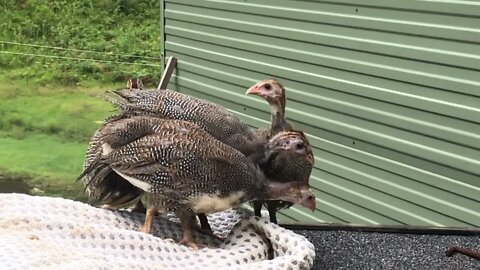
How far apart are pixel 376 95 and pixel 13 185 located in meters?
3.25

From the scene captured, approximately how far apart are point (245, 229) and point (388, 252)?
1.35ft

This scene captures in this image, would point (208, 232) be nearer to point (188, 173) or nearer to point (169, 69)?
point (188, 173)

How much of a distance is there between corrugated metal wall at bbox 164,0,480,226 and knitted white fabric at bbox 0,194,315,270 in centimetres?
106

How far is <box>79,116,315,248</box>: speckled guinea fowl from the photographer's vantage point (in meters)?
1.60

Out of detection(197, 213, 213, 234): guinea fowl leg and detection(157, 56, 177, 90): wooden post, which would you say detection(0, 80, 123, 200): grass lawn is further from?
detection(197, 213, 213, 234): guinea fowl leg

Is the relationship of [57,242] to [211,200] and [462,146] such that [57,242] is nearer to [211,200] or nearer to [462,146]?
[211,200]

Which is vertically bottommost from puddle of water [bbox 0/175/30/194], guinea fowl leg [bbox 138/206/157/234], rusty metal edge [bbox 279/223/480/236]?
puddle of water [bbox 0/175/30/194]

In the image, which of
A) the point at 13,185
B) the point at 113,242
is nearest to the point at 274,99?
the point at 113,242

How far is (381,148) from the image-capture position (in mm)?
2830

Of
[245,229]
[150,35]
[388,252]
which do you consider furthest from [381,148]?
[150,35]

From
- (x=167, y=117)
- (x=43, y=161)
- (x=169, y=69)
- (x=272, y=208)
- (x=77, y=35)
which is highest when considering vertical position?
(x=167, y=117)

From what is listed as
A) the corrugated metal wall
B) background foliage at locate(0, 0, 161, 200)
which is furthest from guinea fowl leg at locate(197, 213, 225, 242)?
background foliage at locate(0, 0, 161, 200)

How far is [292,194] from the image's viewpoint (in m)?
1.70

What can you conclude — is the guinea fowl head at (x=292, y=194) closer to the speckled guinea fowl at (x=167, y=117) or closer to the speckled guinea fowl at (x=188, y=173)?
the speckled guinea fowl at (x=188, y=173)
